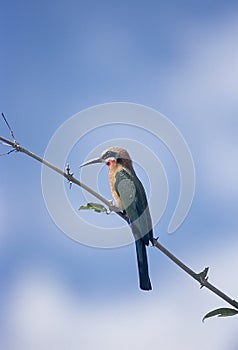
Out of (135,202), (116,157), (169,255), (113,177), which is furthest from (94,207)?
(113,177)

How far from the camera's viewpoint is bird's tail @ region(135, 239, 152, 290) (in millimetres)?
4934

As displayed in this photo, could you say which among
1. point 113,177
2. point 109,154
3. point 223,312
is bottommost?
point 223,312

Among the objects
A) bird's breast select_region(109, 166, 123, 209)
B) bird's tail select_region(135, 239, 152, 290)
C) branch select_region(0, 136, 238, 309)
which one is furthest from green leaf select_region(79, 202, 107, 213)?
bird's breast select_region(109, 166, 123, 209)

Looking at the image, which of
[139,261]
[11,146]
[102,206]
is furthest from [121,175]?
[11,146]

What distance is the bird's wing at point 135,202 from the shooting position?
526 cm

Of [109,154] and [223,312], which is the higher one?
[109,154]

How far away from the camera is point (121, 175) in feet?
22.0

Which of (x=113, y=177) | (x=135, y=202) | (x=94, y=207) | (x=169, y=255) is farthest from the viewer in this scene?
(x=113, y=177)

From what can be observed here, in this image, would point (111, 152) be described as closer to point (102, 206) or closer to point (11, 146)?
point (102, 206)

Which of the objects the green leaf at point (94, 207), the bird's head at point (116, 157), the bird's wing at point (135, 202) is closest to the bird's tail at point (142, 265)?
the bird's wing at point (135, 202)

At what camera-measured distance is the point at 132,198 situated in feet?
19.7

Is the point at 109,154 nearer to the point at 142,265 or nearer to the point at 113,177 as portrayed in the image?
the point at 113,177

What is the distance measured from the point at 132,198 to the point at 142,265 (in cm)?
103

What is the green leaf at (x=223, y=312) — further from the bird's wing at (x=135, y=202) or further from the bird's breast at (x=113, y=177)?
the bird's breast at (x=113, y=177)
